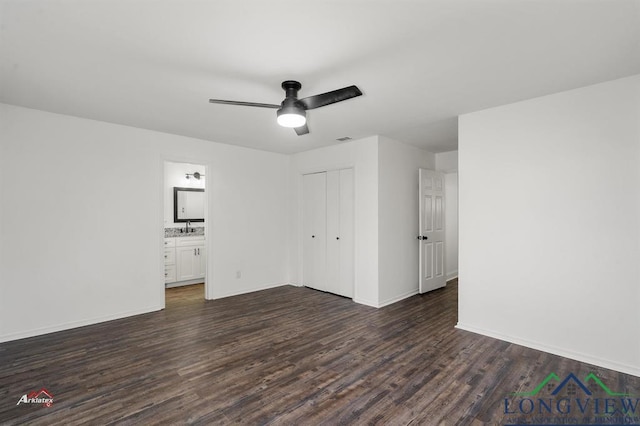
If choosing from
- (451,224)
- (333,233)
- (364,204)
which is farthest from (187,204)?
(451,224)

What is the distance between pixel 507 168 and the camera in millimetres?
3186

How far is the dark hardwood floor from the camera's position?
2.02 m

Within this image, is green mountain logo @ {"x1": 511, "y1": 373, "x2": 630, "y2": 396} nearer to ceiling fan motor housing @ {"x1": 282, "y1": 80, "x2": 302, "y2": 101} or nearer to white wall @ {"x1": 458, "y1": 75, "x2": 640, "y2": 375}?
white wall @ {"x1": 458, "y1": 75, "x2": 640, "y2": 375}

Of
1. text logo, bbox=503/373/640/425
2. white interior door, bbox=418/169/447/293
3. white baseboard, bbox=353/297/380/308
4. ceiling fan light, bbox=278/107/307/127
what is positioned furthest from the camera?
white interior door, bbox=418/169/447/293

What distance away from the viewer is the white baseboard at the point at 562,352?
8.27 feet

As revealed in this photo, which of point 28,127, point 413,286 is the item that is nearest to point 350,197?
point 413,286

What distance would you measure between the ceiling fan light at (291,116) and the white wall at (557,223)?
2093mm

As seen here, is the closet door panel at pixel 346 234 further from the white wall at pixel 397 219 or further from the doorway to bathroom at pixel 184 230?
the doorway to bathroom at pixel 184 230

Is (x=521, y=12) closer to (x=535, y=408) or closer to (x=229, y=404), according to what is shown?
(x=535, y=408)

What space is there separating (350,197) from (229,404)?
3309mm

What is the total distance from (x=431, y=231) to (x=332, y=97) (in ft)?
11.8

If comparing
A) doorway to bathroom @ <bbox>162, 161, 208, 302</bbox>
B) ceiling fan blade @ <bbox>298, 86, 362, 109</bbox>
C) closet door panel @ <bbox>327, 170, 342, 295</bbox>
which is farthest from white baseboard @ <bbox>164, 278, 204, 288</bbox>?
ceiling fan blade @ <bbox>298, 86, 362, 109</bbox>

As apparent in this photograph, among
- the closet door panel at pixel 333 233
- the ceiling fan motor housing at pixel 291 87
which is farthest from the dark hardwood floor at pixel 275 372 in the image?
the ceiling fan motor housing at pixel 291 87

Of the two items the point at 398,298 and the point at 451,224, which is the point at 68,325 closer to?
the point at 398,298
